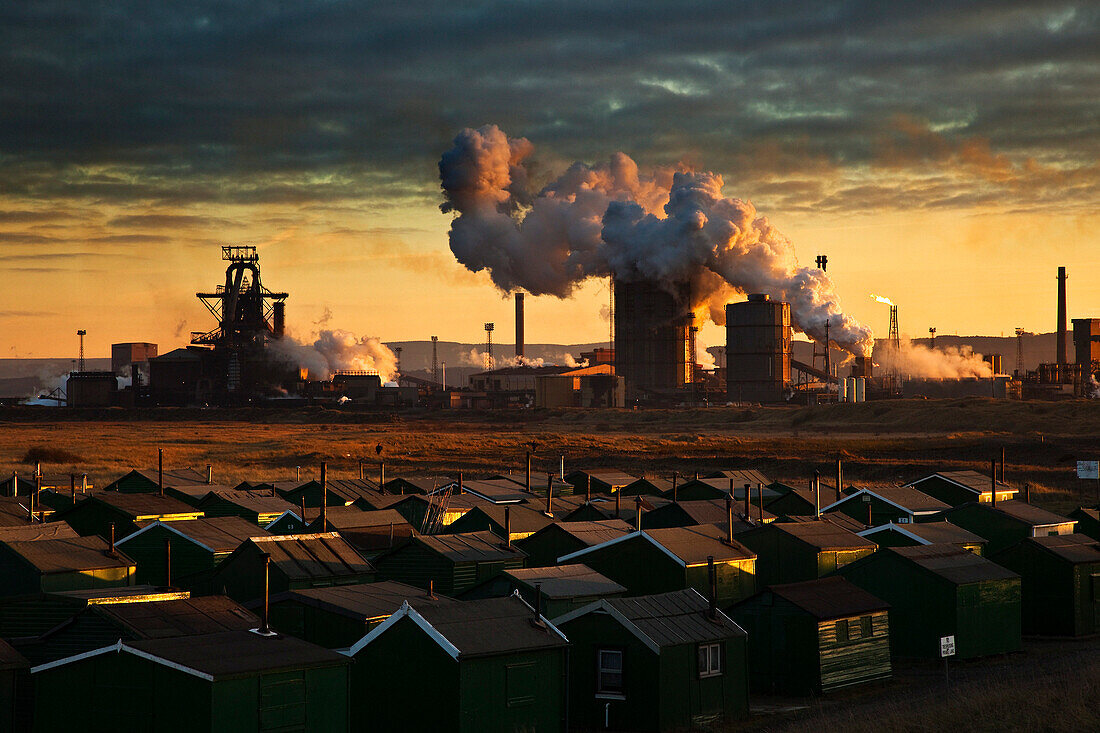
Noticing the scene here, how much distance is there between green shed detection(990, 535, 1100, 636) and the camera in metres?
32.8

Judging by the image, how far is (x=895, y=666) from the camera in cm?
2914

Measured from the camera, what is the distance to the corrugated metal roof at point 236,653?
693 inches

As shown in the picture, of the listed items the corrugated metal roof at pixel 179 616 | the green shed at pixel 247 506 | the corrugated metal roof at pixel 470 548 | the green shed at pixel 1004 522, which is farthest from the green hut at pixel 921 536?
the corrugated metal roof at pixel 179 616

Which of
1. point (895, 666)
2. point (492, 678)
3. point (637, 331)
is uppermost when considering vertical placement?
point (637, 331)

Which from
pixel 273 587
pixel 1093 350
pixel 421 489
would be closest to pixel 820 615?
pixel 273 587

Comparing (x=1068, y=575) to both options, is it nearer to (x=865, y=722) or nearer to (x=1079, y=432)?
(x=865, y=722)

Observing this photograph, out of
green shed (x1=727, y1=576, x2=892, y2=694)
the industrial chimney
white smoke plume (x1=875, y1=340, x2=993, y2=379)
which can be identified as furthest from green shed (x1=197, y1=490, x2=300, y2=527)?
the industrial chimney

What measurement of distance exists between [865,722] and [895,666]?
8418 mm

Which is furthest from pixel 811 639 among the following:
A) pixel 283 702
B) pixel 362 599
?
pixel 283 702

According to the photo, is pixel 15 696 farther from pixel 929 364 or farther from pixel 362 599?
pixel 929 364

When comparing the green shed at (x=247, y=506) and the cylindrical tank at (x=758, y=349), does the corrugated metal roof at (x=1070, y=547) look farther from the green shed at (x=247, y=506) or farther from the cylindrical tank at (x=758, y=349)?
the cylindrical tank at (x=758, y=349)

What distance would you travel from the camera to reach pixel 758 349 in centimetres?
13362

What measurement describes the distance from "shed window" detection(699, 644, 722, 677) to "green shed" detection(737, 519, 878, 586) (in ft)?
29.9

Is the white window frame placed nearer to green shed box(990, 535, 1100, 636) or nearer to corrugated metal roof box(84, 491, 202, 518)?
green shed box(990, 535, 1100, 636)
